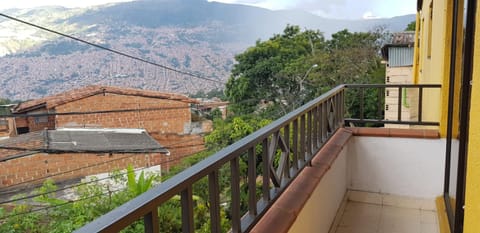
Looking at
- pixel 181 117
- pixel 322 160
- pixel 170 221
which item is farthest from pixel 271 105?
pixel 322 160

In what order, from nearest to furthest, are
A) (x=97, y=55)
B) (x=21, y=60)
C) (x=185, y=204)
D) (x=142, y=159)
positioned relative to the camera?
(x=185, y=204), (x=142, y=159), (x=21, y=60), (x=97, y=55)

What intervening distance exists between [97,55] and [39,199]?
7570 millimetres

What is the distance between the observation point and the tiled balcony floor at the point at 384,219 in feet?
8.26

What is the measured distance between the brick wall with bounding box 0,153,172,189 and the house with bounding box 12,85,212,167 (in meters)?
0.77

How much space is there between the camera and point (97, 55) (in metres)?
12.8

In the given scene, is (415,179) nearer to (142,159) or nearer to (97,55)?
(142,159)

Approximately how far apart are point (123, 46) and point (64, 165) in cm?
670

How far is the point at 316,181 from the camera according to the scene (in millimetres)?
1872

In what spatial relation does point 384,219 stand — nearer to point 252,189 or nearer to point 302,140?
point 302,140

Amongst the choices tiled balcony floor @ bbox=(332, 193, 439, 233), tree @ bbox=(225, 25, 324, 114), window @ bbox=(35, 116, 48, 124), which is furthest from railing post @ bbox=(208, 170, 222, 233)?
tree @ bbox=(225, 25, 324, 114)

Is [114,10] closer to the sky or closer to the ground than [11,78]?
closer to the sky

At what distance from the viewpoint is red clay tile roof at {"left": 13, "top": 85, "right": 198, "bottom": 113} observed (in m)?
8.77

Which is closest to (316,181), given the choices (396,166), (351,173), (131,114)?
(351,173)

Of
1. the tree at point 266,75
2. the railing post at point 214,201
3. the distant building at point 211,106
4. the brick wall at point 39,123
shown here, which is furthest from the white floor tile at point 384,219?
the tree at point 266,75
